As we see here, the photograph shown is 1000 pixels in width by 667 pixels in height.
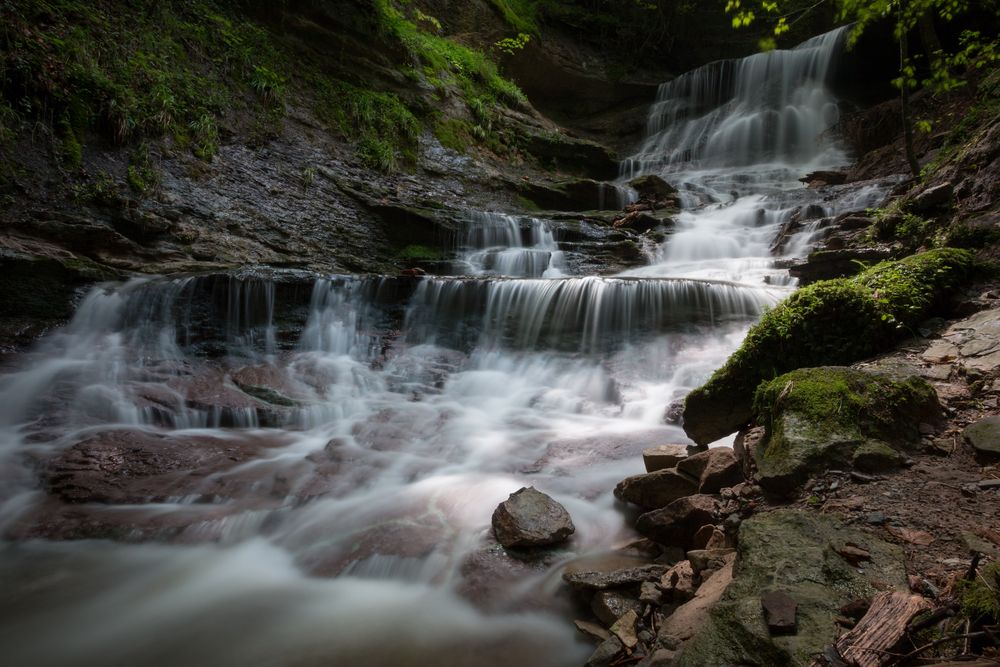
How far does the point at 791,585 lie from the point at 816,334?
2419mm

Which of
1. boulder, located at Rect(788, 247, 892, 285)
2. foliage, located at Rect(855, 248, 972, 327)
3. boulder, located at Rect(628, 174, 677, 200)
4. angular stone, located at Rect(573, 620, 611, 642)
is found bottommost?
angular stone, located at Rect(573, 620, 611, 642)

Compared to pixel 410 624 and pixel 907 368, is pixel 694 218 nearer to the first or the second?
pixel 907 368

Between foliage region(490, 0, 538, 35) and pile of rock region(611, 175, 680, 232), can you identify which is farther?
foliage region(490, 0, 538, 35)

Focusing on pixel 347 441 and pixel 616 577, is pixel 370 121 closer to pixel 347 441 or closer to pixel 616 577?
pixel 347 441

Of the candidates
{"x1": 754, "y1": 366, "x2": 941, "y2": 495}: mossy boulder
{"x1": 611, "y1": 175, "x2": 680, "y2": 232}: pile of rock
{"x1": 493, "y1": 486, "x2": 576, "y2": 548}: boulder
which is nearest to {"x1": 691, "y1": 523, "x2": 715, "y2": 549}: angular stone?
{"x1": 754, "y1": 366, "x2": 941, "y2": 495}: mossy boulder

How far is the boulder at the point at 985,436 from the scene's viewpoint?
2.25 meters

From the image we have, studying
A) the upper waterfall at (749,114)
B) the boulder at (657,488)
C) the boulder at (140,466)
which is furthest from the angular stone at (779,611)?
the upper waterfall at (749,114)

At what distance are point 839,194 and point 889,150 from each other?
2.93 metres

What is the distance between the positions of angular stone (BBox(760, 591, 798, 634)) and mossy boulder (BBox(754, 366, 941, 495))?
947mm

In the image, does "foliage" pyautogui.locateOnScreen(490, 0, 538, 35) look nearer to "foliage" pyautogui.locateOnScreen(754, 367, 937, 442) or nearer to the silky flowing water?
the silky flowing water

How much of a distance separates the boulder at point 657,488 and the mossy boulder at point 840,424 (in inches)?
26.7

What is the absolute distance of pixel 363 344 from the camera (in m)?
7.71

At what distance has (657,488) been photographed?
140 inches

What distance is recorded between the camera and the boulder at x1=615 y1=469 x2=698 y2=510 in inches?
134
